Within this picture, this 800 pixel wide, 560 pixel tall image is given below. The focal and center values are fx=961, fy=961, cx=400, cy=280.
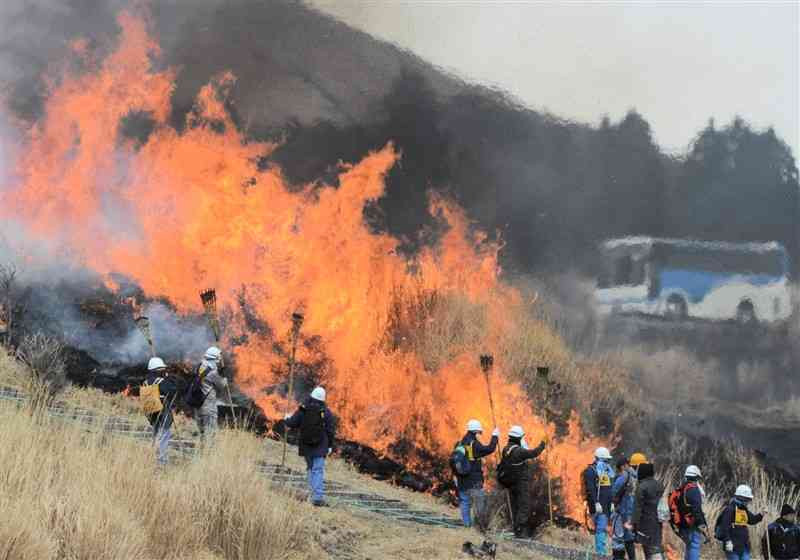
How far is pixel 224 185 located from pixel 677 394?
42.4ft

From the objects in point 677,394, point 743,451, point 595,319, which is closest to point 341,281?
point 595,319

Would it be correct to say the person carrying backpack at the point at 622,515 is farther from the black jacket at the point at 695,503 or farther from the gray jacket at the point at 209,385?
Result: the gray jacket at the point at 209,385

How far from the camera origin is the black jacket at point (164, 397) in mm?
13281

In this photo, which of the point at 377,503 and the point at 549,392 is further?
the point at 549,392

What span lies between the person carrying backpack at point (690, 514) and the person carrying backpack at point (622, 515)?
664mm

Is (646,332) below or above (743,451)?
above

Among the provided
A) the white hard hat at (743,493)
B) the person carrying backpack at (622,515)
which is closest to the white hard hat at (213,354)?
the person carrying backpack at (622,515)

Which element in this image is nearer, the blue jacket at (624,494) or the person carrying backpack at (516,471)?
the blue jacket at (624,494)

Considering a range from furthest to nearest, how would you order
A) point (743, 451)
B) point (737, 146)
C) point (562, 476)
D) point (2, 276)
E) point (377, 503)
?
1. point (737, 146)
2. point (743, 451)
3. point (2, 276)
4. point (562, 476)
5. point (377, 503)

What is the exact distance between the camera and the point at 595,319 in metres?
25.8

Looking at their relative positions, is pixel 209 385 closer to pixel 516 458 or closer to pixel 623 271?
pixel 516 458

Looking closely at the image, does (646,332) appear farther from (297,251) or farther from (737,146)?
(297,251)

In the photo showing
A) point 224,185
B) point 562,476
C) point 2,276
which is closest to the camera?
point 562,476

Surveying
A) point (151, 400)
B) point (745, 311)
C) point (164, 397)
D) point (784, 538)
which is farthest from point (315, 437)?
point (745, 311)
